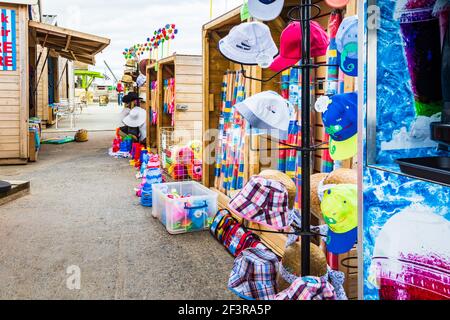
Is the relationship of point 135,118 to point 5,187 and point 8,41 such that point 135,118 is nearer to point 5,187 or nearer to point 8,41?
point 8,41

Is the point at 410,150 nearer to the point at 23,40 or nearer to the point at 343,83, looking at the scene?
the point at 343,83

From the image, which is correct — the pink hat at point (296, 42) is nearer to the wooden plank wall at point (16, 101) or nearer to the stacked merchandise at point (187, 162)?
the stacked merchandise at point (187, 162)

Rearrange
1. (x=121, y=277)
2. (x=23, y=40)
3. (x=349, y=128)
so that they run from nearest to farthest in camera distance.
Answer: (x=349, y=128)
(x=121, y=277)
(x=23, y=40)

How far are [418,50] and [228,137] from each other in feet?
8.41

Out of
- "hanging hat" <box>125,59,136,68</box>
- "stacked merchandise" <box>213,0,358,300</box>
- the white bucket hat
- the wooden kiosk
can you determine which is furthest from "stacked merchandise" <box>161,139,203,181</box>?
"hanging hat" <box>125,59,136,68</box>

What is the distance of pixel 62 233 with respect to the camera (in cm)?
342

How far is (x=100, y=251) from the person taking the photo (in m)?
3.02

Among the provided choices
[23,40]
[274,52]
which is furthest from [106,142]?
[274,52]

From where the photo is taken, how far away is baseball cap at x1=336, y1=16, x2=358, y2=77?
1.74 meters

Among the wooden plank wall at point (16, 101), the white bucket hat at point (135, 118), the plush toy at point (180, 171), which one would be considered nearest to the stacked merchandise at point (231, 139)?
the plush toy at point (180, 171)

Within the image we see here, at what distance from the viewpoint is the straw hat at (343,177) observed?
181cm

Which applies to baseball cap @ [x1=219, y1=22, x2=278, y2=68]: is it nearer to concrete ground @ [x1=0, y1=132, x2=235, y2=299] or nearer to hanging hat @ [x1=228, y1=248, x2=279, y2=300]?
hanging hat @ [x1=228, y1=248, x2=279, y2=300]

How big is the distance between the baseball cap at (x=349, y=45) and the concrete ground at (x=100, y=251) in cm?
139

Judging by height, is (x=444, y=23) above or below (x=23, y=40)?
below
